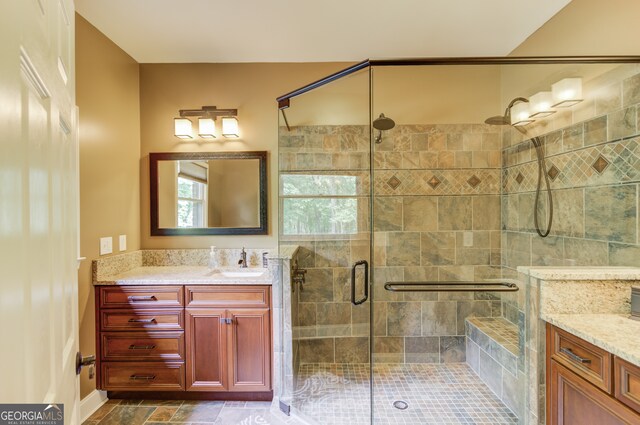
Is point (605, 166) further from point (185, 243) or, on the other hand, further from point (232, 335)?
point (185, 243)

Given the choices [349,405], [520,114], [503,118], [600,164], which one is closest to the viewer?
[600,164]

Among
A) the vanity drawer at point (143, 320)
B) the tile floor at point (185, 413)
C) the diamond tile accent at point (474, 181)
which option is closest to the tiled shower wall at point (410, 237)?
the diamond tile accent at point (474, 181)

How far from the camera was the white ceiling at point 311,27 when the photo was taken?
1.93 meters

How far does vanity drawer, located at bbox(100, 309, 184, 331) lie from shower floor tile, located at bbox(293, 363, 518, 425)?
1017mm

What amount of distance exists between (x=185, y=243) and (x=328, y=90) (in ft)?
6.20

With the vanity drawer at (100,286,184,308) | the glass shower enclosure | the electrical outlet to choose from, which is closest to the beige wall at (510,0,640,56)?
the glass shower enclosure

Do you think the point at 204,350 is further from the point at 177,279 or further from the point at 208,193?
the point at 208,193

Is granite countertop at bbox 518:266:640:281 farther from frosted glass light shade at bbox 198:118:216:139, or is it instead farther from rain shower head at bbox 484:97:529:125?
frosted glass light shade at bbox 198:118:216:139

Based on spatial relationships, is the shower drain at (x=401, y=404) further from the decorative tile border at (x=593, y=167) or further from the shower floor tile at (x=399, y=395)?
the decorative tile border at (x=593, y=167)

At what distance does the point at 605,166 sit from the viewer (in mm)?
1639

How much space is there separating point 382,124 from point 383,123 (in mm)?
16

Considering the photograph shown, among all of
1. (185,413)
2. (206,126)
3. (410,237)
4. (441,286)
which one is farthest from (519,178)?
(185,413)

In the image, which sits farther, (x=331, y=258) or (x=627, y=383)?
(x=331, y=258)

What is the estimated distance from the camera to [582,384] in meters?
1.16
